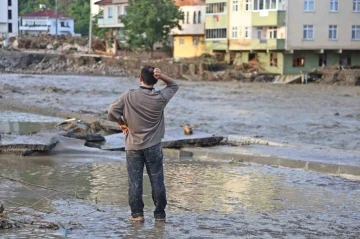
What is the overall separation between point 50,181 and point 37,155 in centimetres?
280

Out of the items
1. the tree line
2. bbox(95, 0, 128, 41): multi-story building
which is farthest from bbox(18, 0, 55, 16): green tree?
the tree line

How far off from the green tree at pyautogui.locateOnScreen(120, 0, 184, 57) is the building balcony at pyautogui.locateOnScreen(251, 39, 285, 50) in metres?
12.9

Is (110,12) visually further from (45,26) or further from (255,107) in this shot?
(255,107)

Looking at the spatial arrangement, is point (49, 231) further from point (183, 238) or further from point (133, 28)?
point (133, 28)

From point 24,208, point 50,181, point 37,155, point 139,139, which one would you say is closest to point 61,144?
point 37,155

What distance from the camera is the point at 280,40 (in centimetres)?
6712

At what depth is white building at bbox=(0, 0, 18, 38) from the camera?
424ft

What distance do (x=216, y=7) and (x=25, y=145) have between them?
66.7 metres

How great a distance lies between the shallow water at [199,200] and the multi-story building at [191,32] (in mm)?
69827

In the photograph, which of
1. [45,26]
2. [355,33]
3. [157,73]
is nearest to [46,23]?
[45,26]

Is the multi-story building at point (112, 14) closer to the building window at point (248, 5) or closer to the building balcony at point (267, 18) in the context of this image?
the building window at point (248, 5)

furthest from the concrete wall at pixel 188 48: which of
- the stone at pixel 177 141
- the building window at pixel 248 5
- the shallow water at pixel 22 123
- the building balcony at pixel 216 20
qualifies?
the stone at pixel 177 141

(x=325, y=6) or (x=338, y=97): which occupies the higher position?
(x=325, y=6)

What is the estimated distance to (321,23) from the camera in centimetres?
6888
